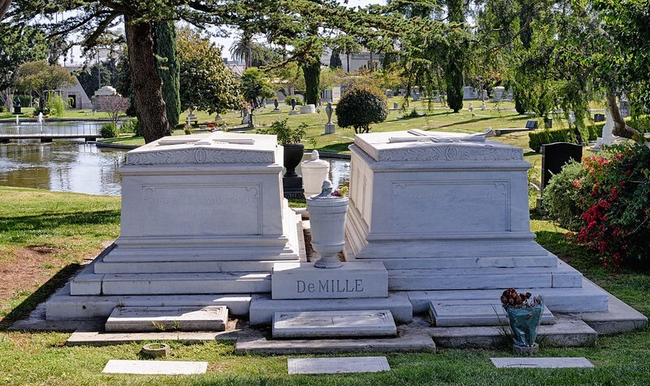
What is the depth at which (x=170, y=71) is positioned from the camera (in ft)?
126

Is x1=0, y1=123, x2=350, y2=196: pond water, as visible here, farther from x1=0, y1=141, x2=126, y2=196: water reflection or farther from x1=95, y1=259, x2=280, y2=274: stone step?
x1=95, y1=259, x2=280, y2=274: stone step

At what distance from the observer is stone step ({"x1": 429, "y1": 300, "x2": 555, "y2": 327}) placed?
7805 mm

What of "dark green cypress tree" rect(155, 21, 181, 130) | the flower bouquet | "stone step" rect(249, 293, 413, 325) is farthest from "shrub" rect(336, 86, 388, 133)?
the flower bouquet

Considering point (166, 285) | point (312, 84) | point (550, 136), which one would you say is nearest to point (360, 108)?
point (550, 136)

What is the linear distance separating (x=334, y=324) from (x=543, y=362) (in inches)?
78.1

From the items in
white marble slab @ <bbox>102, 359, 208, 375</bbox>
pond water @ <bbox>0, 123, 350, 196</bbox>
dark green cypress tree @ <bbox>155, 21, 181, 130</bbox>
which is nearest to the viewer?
white marble slab @ <bbox>102, 359, 208, 375</bbox>

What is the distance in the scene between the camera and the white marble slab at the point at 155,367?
6473 millimetres

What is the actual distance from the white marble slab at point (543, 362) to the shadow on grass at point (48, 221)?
7.92 metres

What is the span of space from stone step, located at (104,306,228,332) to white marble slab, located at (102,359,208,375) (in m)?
0.95

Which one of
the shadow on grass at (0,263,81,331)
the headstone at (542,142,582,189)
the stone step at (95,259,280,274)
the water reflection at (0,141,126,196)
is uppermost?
the headstone at (542,142,582,189)

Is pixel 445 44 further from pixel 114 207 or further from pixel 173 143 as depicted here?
pixel 114 207

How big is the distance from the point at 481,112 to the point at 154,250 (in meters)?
40.4

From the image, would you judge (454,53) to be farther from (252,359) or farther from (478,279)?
(252,359)

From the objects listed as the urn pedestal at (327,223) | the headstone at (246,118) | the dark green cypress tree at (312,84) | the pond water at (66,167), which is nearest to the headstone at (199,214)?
the urn pedestal at (327,223)
